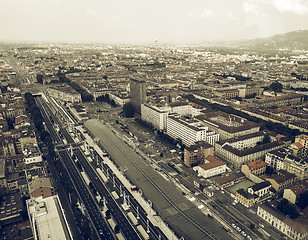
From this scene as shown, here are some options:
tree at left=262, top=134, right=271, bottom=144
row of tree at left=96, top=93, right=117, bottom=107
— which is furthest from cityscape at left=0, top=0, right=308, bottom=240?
row of tree at left=96, top=93, right=117, bottom=107

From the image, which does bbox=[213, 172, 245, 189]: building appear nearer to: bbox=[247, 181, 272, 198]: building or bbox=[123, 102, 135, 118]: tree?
bbox=[247, 181, 272, 198]: building

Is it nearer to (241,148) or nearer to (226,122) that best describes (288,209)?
(241,148)

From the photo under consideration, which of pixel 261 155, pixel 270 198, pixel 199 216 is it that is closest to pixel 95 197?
pixel 199 216

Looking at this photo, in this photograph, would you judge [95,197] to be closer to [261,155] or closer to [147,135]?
[147,135]

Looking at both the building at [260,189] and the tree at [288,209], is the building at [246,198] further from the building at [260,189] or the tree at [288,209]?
the tree at [288,209]

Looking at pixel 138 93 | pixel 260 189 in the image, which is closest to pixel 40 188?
pixel 260 189

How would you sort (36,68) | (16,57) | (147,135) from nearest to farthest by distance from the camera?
(147,135), (36,68), (16,57)
